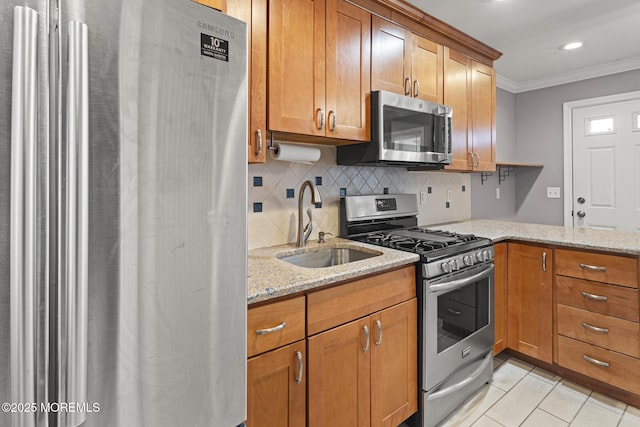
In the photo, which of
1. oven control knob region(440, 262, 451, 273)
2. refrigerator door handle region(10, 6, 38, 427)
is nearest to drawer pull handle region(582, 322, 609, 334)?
oven control knob region(440, 262, 451, 273)

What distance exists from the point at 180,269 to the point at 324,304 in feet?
2.09

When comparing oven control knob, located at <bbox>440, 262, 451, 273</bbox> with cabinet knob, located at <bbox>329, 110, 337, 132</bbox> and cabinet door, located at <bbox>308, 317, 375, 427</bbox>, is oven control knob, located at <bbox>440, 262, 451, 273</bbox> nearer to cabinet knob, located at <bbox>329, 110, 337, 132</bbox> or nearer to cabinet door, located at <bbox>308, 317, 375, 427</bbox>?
cabinet door, located at <bbox>308, 317, 375, 427</bbox>

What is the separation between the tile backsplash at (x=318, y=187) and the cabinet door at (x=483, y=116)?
40cm

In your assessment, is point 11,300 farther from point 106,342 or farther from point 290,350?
point 290,350

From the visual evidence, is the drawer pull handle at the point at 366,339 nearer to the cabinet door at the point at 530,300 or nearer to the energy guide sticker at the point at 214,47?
the energy guide sticker at the point at 214,47

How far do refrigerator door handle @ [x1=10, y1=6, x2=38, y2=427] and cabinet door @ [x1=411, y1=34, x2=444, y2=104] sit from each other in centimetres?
190

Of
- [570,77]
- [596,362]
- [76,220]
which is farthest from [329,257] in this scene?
[570,77]

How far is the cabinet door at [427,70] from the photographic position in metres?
2.09

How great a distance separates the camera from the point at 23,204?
613 mm

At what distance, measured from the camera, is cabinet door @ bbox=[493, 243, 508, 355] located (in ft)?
7.32

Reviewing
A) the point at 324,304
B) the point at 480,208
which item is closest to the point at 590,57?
the point at 480,208

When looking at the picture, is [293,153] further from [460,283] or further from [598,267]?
[598,267]

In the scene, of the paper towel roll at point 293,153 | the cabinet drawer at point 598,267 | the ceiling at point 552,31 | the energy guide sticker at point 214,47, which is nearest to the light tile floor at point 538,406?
the cabinet drawer at point 598,267

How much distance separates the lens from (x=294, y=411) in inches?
47.8
